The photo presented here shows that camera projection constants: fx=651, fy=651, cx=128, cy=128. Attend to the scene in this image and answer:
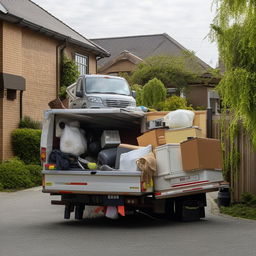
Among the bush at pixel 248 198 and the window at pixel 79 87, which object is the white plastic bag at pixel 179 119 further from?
the window at pixel 79 87

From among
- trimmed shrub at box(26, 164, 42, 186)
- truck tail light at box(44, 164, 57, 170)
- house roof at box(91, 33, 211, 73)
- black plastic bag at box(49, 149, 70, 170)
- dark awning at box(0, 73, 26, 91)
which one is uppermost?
house roof at box(91, 33, 211, 73)

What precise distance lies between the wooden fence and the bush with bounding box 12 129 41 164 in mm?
8837

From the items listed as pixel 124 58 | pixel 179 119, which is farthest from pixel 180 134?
pixel 124 58

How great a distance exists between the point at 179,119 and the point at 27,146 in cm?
1101

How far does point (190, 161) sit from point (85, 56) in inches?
779

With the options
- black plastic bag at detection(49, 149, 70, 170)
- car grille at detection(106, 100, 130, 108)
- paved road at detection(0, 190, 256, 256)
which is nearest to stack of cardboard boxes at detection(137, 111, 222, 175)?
paved road at detection(0, 190, 256, 256)

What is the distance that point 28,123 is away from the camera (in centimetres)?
2409

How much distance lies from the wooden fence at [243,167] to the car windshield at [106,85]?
6553mm

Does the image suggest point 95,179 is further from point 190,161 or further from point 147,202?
point 190,161

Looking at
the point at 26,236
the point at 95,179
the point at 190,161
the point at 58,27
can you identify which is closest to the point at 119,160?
the point at 95,179

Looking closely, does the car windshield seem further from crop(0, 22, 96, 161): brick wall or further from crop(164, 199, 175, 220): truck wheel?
crop(164, 199, 175, 220): truck wheel

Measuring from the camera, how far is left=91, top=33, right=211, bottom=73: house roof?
55.4 m

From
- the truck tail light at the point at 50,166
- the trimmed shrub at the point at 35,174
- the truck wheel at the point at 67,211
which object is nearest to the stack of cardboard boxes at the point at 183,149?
the truck tail light at the point at 50,166

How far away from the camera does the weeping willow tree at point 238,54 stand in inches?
531
